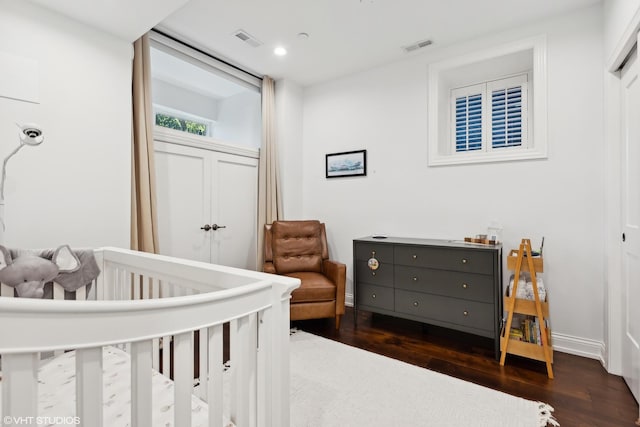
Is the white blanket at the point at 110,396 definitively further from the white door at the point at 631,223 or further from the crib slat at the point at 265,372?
the white door at the point at 631,223

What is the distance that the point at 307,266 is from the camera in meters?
3.25

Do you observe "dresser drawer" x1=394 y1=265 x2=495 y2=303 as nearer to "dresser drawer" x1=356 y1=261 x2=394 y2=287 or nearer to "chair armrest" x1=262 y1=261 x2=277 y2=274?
"dresser drawer" x1=356 y1=261 x2=394 y2=287

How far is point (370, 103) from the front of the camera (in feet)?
11.3

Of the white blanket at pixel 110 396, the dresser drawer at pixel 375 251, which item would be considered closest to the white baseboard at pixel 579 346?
the dresser drawer at pixel 375 251

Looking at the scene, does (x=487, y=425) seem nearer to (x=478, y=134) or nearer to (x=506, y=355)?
(x=506, y=355)

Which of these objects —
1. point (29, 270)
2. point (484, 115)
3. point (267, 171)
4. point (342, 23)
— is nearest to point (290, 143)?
point (267, 171)

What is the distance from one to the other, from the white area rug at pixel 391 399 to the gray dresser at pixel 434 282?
558 mm

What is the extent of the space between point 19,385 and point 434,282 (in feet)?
8.32

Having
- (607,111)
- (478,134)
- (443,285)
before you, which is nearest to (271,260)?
(443,285)

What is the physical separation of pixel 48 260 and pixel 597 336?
3.54m

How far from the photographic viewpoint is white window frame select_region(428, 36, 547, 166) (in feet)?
8.32

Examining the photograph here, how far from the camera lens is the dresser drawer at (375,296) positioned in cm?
283

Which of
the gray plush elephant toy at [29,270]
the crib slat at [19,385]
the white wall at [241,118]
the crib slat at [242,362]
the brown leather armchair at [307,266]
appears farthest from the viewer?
the white wall at [241,118]

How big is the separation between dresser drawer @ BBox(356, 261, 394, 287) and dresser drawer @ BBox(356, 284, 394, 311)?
0.15 ft
